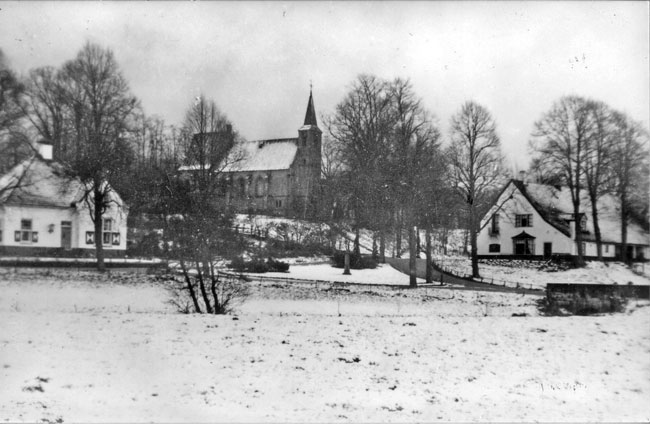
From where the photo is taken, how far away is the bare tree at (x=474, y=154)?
6453 millimetres

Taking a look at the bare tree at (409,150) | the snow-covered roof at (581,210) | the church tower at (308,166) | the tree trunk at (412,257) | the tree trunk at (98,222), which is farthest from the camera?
the tree trunk at (412,257)

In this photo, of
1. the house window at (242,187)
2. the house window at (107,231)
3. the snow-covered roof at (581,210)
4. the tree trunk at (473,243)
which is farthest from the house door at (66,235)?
the snow-covered roof at (581,210)

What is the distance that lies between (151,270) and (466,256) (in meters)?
4.64

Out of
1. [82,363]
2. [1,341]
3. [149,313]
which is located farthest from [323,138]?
[1,341]

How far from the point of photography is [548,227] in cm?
686

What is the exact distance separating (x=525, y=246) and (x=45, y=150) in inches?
248

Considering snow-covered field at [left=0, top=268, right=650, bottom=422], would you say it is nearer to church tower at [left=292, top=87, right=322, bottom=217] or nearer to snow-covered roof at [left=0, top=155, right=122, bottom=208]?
snow-covered roof at [left=0, top=155, right=122, bottom=208]

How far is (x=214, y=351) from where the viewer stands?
5.32m

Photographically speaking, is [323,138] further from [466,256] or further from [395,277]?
[466,256]

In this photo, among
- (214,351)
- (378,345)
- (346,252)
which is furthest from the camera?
(346,252)

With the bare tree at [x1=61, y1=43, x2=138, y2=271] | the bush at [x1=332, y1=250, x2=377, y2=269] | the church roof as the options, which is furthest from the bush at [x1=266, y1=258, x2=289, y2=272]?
the bare tree at [x1=61, y1=43, x2=138, y2=271]

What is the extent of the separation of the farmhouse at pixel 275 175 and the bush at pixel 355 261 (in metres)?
0.83

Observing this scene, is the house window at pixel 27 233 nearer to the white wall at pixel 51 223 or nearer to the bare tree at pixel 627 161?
the white wall at pixel 51 223

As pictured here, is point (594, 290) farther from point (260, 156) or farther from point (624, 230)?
point (260, 156)
